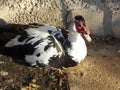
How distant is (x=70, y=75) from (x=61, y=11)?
653mm

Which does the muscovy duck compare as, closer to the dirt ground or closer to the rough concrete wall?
the dirt ground

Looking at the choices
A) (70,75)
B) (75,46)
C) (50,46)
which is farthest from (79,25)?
(70,75)

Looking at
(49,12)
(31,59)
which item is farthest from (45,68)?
(49,12)

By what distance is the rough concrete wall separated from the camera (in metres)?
4.14

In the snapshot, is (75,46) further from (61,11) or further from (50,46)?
(61,11)

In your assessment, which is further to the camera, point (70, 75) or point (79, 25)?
→ point (70, 75)

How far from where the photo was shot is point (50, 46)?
368 cm

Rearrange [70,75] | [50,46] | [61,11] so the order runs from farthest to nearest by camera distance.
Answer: [61,11], [70,75], [50,46]

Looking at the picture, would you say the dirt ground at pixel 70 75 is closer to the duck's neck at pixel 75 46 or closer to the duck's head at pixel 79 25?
the duck's neck at pixel 75 46

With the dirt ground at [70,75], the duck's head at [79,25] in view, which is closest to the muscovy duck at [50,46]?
the duck's head at [79,25]

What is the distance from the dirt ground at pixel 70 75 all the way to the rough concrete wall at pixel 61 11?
1.00 feet

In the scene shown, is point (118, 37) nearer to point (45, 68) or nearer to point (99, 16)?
point (99, 16)

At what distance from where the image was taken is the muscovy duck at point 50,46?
368 centimetres

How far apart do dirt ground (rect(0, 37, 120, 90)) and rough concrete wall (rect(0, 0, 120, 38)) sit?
31cm
